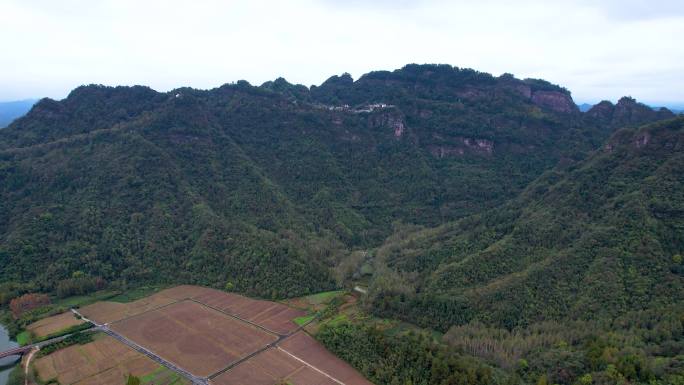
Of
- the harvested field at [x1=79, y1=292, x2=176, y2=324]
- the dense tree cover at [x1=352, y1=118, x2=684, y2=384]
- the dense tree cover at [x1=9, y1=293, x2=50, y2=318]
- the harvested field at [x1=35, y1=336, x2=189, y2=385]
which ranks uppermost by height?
the dense tree cover at [x1=352, y1=118, x2=684, y2=384]

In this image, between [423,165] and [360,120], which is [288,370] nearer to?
[423,165]

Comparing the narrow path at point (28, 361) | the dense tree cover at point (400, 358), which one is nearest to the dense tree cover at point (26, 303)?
the narrow path at point (28, 361)

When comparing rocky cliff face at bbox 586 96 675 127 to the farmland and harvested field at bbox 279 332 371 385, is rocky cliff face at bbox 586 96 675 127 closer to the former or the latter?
harvested field at bbox 279 332 371 385

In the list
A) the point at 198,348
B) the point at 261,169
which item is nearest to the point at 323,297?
the point at 198,348

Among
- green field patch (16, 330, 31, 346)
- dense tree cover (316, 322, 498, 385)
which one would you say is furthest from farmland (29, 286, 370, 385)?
green field patch (16, 330, 31, 346)

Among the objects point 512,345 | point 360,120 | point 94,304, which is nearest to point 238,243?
point 94,304

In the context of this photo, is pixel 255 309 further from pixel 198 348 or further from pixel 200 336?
pixel 198 348
